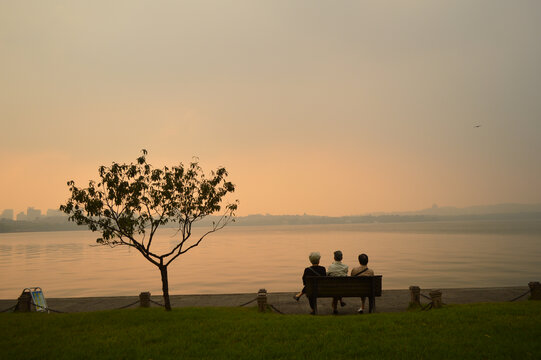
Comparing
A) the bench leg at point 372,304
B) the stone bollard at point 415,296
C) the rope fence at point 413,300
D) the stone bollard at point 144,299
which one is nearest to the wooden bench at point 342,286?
the bench leg at point 372,304

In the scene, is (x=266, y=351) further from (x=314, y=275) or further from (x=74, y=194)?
(x=74, y=194)

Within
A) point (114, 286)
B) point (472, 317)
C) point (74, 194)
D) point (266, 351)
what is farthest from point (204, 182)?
point (114, 286)

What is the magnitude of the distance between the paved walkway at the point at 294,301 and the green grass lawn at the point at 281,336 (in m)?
2.37

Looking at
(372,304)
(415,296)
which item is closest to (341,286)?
(372,304)

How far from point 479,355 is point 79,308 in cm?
1291

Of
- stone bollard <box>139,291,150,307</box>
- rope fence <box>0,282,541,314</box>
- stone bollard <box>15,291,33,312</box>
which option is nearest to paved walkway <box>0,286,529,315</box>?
rope fence <box>0,282,541,314</box>

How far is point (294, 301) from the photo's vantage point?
14.2m

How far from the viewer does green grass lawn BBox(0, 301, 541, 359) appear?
720 cm

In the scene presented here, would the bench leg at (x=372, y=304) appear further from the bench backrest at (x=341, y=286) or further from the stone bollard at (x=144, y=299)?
the stone bollard at (x=144, y=299)

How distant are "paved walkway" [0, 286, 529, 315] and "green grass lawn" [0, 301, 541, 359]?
2.37 metres

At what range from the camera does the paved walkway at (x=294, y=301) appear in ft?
42.5

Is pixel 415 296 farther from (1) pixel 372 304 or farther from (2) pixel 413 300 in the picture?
(1) pixel 372 304

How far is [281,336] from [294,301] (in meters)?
6.01

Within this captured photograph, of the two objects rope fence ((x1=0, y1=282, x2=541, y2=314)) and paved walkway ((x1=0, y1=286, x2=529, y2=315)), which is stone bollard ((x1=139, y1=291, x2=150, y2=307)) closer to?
rope fence ((x1=0, y1=282, x2=541, y2=314))
